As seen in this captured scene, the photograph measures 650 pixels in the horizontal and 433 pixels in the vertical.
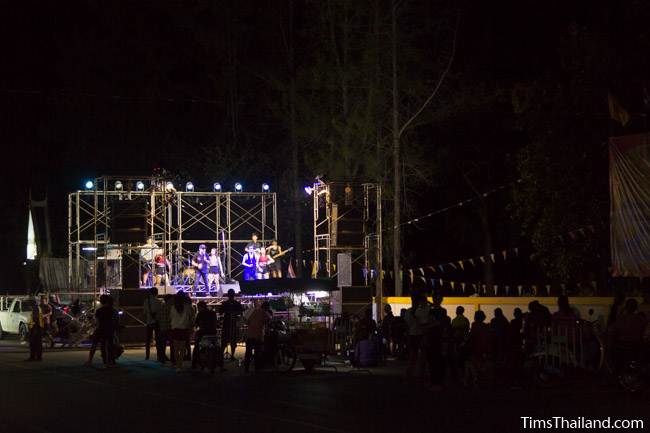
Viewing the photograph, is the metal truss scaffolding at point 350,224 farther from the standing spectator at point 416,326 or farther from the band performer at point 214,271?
the standing spectator at point 416,326

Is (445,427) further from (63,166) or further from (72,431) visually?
(63,166)

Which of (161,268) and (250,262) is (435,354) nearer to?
(250,262)

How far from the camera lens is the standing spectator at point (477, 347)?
59.8 feet

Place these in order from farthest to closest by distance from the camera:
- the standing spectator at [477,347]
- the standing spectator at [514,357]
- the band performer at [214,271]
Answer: the band performer at [214,271] → the standing spectator at [477,347] → the standing spectator at [514,357]

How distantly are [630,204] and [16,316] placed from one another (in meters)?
23.1

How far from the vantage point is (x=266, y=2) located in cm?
4428

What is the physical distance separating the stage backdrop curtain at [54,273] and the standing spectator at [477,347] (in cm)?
2427

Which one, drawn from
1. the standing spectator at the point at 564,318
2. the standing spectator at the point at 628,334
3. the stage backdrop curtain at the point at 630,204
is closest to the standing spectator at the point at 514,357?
the standing spectator at the point at 564,318

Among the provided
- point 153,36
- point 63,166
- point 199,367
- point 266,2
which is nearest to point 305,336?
point 199,367

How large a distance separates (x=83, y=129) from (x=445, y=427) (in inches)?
1732

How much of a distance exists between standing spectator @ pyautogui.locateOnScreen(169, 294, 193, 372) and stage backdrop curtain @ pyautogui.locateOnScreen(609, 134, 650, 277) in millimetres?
9080

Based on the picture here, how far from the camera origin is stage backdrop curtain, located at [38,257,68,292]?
39.4 m

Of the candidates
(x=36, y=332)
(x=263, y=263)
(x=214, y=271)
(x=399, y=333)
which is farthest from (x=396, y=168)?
(x=36, y=332)

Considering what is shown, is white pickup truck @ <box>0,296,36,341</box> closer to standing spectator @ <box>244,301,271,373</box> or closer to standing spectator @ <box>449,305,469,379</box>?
standing spectator @ <box>244,301,271,373</box>
